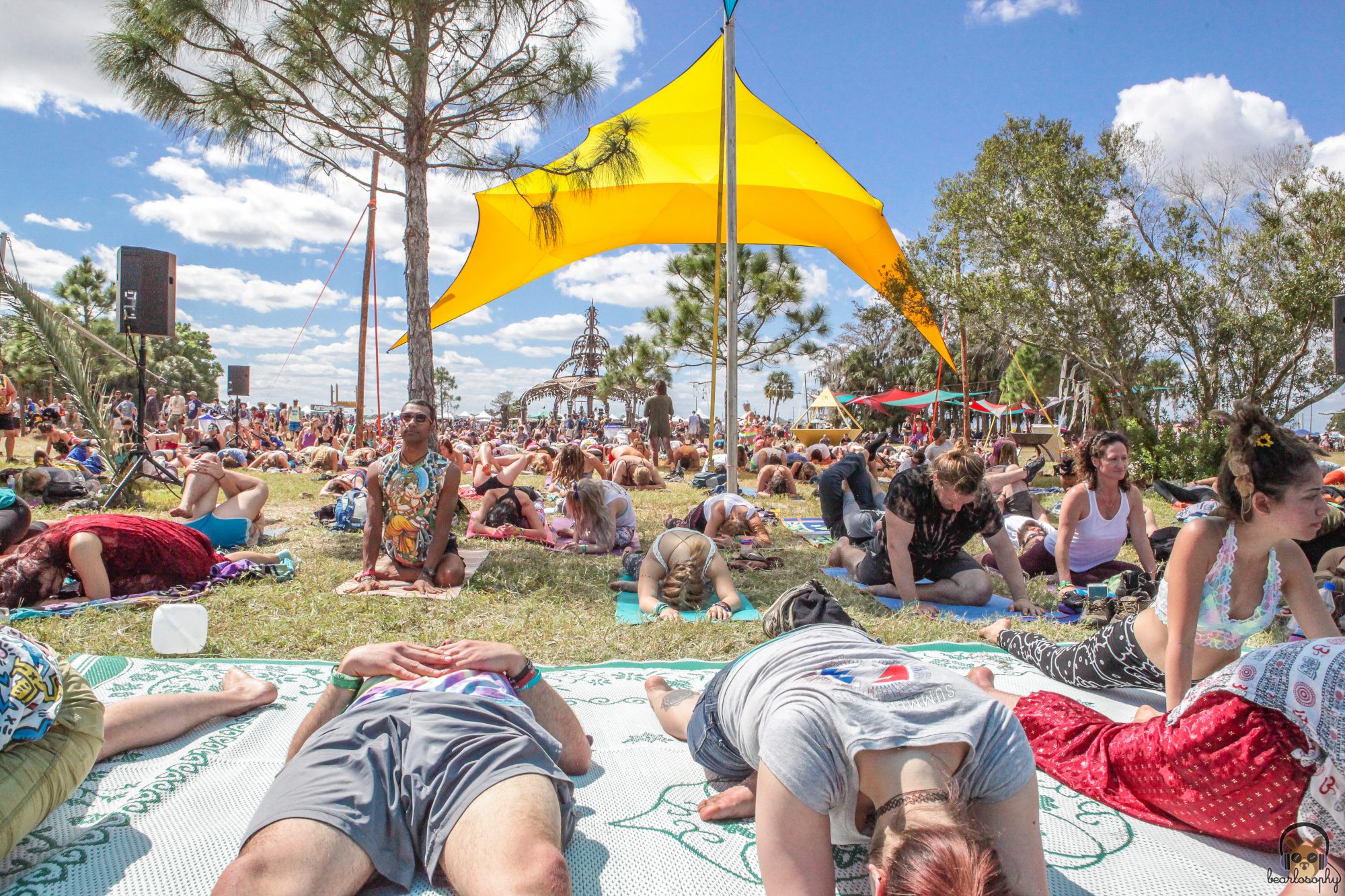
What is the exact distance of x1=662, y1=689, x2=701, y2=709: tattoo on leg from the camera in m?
2.62

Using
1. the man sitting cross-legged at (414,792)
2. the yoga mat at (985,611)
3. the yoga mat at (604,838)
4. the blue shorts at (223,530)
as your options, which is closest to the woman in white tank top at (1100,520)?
the yoga mat at (985,611)

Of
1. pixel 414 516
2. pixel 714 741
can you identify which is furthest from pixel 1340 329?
pixel 414 516

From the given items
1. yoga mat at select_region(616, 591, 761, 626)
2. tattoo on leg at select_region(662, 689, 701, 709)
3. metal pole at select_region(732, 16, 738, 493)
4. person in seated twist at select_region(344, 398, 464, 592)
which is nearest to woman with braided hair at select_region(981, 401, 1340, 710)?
Answer: tattoo on leg at select_region(662, 689, 701, 709)

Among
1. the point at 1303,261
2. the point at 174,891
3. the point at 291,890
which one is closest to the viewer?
the point at 291,890

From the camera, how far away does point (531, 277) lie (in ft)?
36.7

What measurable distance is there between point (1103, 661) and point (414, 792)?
2.51 m

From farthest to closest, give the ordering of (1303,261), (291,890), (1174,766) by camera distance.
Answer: (1303,261) < (1174,766) < (291,890)

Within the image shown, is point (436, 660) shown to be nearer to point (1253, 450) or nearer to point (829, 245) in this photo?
point (1253, 450)

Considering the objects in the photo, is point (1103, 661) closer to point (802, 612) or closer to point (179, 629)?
point (802, 612)

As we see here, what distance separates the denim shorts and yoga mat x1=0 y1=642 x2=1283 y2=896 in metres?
0.10

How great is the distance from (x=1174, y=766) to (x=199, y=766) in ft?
8.60

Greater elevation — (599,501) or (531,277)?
(531,277)

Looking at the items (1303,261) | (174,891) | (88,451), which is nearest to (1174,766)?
(174,891)

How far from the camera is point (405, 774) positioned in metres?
1.66
